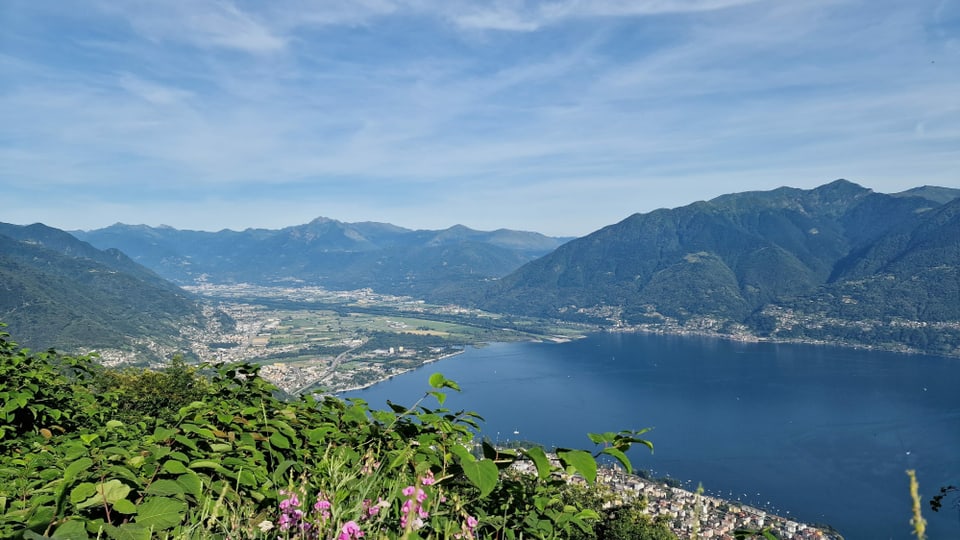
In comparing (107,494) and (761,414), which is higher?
(107,494)

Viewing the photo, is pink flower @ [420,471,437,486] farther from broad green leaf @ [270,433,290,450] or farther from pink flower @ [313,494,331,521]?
broad green leaf @ [270,433,290,450]

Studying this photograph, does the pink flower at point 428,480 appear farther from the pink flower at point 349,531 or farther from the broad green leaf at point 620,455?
the broad green leaf at point 620,455

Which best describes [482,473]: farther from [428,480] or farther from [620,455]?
[620,455]

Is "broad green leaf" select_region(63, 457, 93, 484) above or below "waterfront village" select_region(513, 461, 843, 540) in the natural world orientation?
above

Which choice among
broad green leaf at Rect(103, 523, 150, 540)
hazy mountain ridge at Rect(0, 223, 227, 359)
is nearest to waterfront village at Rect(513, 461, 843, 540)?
broad green leaf at Rect(103, 523, 150, 540)

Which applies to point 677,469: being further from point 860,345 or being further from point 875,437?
point 860,345

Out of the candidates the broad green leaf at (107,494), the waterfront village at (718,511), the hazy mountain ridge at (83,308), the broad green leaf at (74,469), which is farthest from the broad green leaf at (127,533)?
the hazy mountain ridge at (83,308)

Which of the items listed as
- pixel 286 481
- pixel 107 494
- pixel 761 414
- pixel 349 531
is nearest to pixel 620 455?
pixel 349 531
